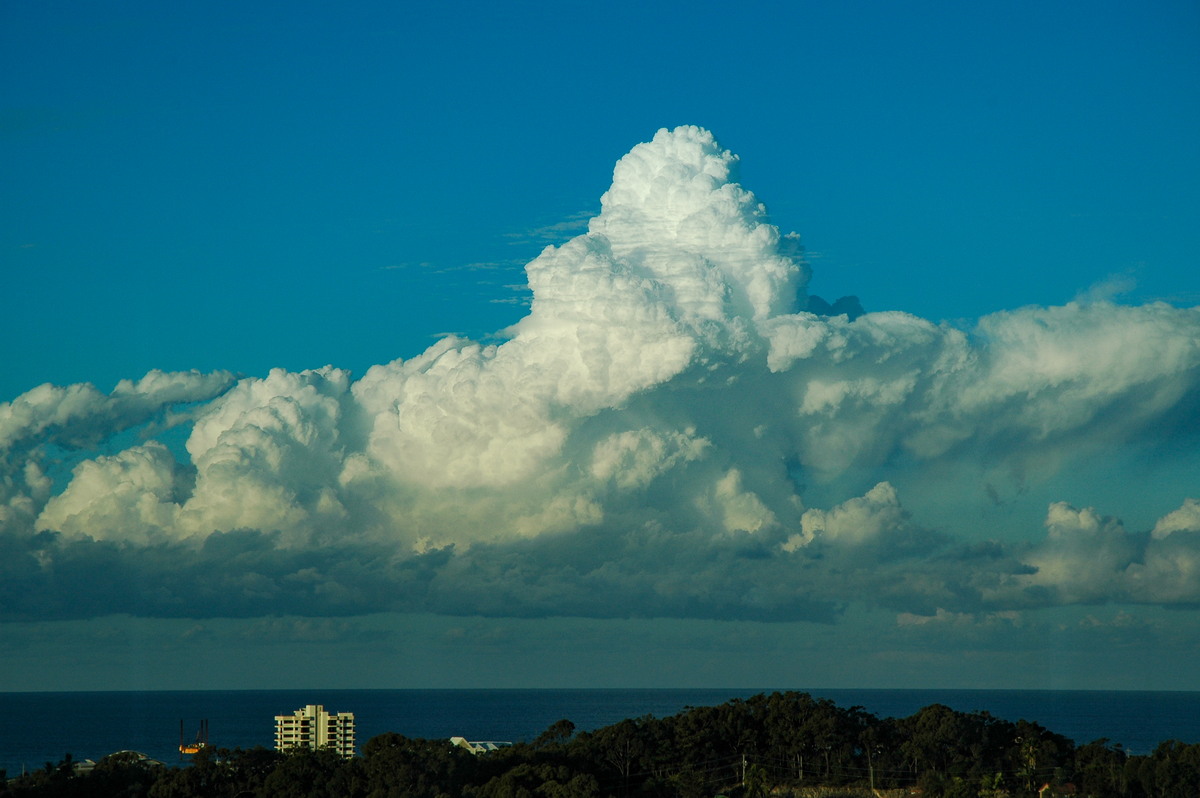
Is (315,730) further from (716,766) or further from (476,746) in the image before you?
(716,766)

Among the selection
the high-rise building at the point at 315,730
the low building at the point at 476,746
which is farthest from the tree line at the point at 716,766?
the high-rise building at the point at 315,730

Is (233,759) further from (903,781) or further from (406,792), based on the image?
Result: (903,781)

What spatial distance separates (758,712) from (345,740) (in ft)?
268

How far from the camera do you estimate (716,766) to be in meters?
77.9

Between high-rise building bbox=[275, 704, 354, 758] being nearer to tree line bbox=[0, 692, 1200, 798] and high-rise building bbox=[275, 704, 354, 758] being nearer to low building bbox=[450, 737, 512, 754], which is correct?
low building bbox=[450, 737, 512, 754]

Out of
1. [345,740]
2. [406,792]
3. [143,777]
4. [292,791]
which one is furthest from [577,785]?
[345,740]

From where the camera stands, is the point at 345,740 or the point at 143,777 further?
the point at 345,740

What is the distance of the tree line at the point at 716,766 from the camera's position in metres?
60.8

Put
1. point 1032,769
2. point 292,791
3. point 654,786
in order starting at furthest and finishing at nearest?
point 1032,769, point 654,786, point 292,791

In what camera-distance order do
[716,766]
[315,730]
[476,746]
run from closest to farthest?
[716,766] → [476,746] → [315,730]

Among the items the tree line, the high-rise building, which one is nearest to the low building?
the tree line

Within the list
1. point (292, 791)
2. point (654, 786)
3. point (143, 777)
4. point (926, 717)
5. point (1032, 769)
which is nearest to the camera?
Result: point (292, 791)

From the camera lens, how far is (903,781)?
264 feet

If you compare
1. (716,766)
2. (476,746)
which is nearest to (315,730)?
(476,746)
